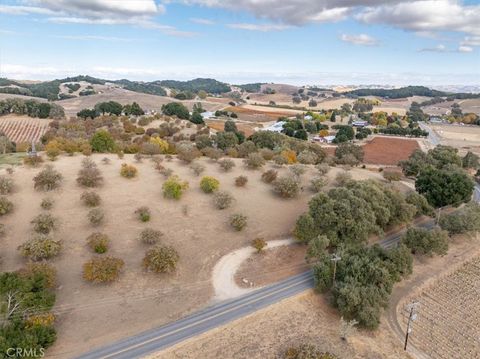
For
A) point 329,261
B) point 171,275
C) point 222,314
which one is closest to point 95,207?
point 171,275

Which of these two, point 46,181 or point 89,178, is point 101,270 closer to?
point 89,178

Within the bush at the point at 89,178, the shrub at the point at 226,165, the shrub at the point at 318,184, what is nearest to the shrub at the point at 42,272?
the bush at the point at 89,178

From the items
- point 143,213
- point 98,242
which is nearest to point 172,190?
point 143,213

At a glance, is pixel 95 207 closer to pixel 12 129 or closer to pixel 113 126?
pixel 113 126

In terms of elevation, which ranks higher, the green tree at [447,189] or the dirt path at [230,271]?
the green tree at [447,189]

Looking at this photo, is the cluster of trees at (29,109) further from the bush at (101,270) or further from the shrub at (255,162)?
the bush at (101,270)

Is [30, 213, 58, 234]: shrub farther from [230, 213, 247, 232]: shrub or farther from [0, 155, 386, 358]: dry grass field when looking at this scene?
[230, 213, 247, 232]: shrub

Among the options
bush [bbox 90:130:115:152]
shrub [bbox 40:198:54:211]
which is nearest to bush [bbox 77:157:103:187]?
shrub [bbox 40:198:54:211]
